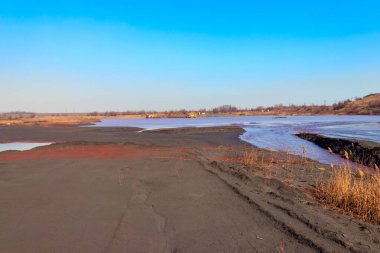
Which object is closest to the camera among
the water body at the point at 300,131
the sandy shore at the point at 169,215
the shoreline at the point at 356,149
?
the sandy shore at the point at 169,215

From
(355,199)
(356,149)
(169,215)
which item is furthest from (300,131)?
(169,215)

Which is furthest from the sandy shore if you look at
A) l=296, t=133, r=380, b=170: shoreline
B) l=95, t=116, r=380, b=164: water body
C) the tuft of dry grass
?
l=296, t=133, r=380, b=170: shoreline

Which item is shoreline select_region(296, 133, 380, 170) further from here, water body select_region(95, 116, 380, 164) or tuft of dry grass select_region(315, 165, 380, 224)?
tuft of dry grass select_region(315, 165, 380, 224)

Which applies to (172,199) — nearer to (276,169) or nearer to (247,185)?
(247,185)

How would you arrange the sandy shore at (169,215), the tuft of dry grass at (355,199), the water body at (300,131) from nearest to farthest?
the sandy shore at (169,215) → the tuft of dry grass at (355,199) → the water body at (300,131)

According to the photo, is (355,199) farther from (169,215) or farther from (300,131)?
(300,131)

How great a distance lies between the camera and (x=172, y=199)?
9.61m

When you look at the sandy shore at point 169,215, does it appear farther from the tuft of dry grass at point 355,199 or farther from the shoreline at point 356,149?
the shoreline at point 356,149

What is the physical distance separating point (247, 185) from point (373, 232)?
15.1 ft

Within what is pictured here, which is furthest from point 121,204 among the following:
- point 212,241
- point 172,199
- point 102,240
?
point 212,241

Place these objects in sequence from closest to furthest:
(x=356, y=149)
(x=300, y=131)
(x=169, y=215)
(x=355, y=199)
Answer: (x=169, y=215), (x=355, y=199), (x=356, y=149), (x=300, y=131)

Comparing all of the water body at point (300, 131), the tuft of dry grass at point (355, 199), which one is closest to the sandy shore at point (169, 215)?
the tuft of dry grass at point (355, 199)

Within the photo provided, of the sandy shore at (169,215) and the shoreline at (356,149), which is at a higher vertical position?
the sandy shore at (169,215)

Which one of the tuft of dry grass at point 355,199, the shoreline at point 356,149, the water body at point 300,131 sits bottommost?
the water body at point 300,131
